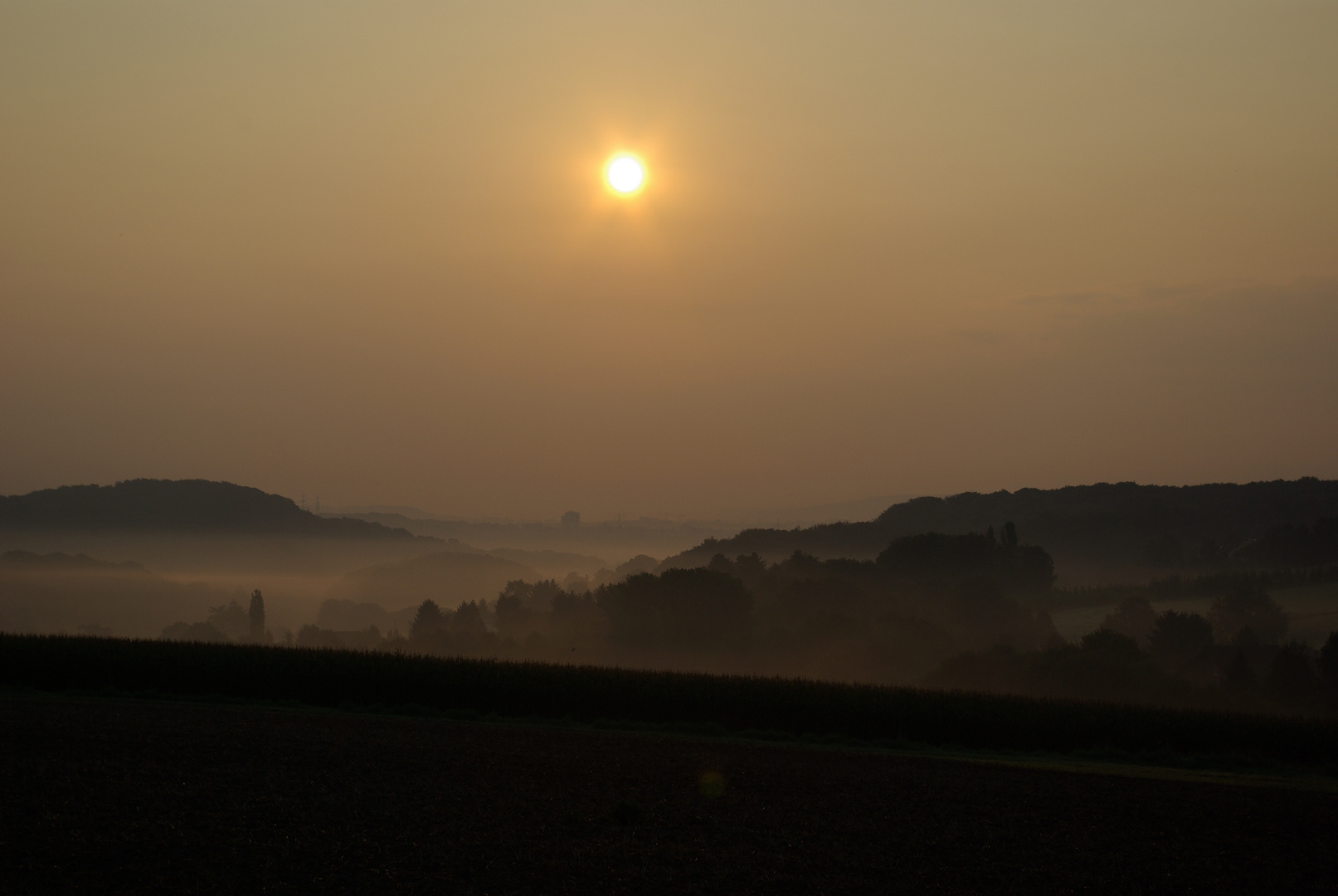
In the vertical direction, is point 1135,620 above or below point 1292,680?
above

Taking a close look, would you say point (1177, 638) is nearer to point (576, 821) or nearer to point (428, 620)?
point (576, 821)

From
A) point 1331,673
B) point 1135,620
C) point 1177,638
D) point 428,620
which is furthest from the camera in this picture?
point 428,620

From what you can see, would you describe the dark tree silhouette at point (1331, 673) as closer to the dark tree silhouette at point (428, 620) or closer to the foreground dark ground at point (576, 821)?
the foreground dark ground at point (576, 821)

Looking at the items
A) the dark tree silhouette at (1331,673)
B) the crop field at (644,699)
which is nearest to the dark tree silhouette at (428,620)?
the dark tree silhouette at (1331,673)

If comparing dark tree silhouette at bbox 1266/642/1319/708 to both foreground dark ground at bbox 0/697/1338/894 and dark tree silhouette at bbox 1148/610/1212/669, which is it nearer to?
dark tree silhouette at bbox 1148/610/1212/669

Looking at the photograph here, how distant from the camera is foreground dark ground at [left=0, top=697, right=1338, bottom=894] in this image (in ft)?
50.4

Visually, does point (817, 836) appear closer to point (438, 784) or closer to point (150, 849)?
point (438, 784)

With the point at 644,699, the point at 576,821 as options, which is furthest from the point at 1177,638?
the point at 576,821

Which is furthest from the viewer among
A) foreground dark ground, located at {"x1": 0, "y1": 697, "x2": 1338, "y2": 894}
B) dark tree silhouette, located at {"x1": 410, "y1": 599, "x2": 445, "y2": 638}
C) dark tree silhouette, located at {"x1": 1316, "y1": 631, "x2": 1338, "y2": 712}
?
dark tree silhouette, located at {"x1": 410, "y1": 599, "x2": 445, "y2": 638}

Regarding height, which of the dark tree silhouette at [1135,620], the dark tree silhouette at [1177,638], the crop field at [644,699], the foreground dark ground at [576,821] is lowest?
the foreground dark ground at [576,821]

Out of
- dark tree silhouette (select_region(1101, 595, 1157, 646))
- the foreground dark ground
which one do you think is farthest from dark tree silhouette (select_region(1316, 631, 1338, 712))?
the foreground dark ground

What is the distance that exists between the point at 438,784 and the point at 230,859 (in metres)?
6.38

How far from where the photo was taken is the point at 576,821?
61.5ft

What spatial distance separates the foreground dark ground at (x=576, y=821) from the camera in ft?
50.4
